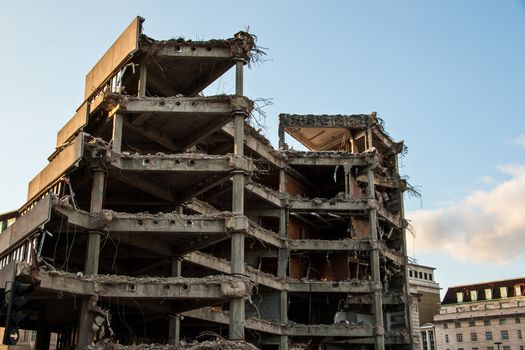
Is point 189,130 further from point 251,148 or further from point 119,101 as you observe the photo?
point 251,148

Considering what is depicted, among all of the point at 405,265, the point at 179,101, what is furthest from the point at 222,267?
the point at 405,265

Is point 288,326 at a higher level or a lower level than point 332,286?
lower

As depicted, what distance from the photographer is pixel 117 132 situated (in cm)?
3036

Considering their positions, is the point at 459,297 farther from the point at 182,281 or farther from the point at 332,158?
the point at 182,281

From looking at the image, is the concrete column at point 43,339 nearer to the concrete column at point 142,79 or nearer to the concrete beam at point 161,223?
the concrete beam at point 161,223

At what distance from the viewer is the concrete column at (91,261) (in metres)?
26.6

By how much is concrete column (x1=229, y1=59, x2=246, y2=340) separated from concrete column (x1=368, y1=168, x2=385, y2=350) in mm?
15553

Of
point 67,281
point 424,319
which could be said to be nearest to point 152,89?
point 67,281

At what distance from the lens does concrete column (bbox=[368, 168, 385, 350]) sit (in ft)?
140

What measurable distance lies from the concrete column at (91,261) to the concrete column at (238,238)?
5662 millimetres

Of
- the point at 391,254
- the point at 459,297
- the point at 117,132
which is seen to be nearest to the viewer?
the point at 117,132

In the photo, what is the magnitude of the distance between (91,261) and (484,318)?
62186mm

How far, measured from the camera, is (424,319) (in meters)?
86.9

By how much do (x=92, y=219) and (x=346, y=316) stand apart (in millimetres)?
22141
